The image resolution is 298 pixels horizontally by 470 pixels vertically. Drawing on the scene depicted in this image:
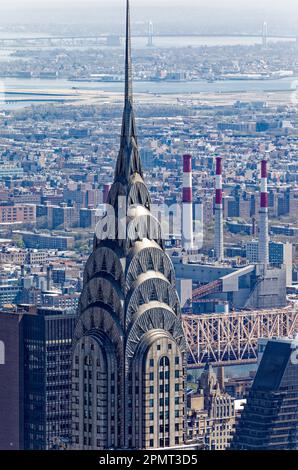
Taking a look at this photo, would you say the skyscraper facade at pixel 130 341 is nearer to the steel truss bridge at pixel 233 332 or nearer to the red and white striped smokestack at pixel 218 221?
the steel truss bridge at pixel 233 332

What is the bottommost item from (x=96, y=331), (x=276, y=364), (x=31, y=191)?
(x=31, y=191)

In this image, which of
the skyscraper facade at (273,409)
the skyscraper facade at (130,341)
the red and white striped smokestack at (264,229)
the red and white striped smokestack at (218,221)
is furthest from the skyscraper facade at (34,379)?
the red and white striped smokestack at (218,221)

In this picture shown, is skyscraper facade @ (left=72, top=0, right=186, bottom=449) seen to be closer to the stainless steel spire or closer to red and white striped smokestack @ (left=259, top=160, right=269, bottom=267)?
the stainless steel spire

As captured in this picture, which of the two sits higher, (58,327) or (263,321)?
(58,327)

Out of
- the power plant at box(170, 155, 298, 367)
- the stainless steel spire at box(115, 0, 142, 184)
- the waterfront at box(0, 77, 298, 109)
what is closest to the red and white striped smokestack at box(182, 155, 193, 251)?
the power plant at box(170, 155, 298, 367)

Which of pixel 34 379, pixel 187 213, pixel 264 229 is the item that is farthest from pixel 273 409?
pixel 264 229

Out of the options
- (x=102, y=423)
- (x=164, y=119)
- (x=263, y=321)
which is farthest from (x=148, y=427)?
(x=164, y=119)

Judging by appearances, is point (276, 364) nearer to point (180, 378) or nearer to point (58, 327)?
point (58, 327)
